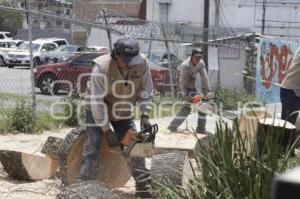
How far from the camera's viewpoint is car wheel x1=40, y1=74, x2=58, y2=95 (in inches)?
515

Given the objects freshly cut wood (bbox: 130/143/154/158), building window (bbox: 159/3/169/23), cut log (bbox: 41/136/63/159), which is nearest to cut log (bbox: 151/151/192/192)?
freshly cut wood (bbox: 130/143/154/158)

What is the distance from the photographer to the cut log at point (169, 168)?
4441 mm

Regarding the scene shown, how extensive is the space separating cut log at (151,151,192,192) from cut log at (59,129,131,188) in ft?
2.56

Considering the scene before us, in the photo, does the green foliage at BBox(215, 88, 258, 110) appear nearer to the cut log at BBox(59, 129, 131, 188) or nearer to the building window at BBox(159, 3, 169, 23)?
the cut log at BBox(59, 129, 131, 188)

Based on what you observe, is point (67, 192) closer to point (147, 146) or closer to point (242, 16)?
point (147, 146)

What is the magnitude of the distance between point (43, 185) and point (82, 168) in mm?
1015

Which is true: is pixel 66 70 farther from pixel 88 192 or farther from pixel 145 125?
pixel 88 192

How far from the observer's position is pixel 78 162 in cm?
561

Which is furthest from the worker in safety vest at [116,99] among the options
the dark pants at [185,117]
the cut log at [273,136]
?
the dark pants at [185,117]

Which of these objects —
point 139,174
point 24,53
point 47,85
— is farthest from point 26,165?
point 24,53

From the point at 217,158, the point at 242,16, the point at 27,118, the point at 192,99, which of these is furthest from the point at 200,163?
the point at 242,16

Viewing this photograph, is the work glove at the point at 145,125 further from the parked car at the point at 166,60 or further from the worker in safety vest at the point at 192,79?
the parked car at the point at 166,60

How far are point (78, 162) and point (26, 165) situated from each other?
2.60ft

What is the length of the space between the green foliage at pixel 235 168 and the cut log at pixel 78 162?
202 cm
